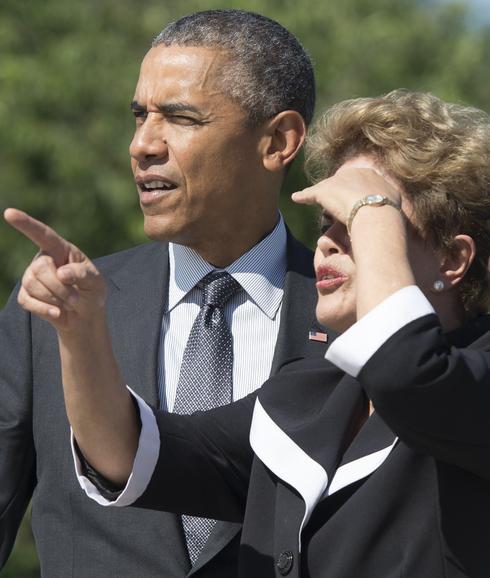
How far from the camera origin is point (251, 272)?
3865 millimetres

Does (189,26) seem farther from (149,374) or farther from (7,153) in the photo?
(7,153)

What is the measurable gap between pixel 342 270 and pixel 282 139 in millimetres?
1275

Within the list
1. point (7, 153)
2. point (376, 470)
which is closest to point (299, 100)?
point (376, 470)

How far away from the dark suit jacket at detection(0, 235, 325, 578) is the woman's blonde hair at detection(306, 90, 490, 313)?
83 centimetres

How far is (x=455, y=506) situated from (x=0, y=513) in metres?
1.50

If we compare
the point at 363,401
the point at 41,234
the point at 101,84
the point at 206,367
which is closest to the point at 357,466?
the point at 363,401

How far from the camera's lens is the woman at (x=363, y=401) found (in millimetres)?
2549

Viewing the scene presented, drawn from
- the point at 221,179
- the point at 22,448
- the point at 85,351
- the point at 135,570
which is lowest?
the point at 135,570

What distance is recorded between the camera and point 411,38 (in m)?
9.38

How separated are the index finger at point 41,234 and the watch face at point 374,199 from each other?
1.94ft

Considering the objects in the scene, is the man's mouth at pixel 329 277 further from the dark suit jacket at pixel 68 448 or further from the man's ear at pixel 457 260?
the dark suit jacket at pixel 68 448

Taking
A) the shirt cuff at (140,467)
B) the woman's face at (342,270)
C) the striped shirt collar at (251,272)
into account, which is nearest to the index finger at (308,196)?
the woman's face at (342,270)

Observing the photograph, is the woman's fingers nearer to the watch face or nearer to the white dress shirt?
the watch face

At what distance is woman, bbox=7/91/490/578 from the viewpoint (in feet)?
8.36
